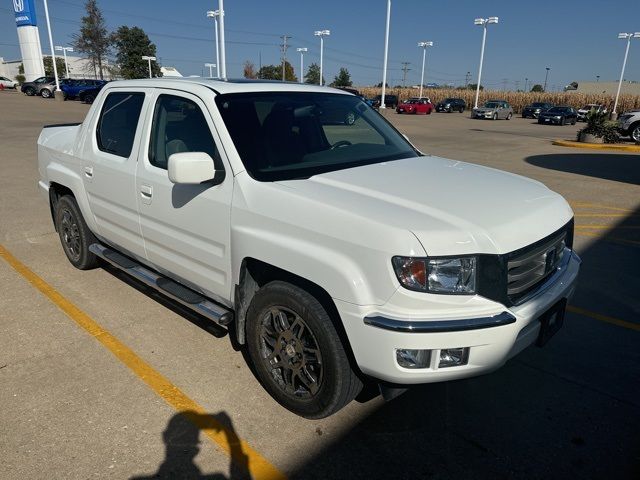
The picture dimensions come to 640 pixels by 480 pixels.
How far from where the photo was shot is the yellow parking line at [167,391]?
265 centimetres

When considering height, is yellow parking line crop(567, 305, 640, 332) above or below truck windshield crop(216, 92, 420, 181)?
below

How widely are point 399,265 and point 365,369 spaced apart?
0.59 m

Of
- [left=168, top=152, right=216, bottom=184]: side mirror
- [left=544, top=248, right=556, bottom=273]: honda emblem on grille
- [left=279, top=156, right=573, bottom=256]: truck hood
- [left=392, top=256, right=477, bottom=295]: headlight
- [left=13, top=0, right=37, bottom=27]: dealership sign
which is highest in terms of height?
[left=13, top=0, right=37, bottom=27]: dealership sign

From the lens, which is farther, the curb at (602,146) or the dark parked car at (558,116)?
the dark parked car at (558,116)

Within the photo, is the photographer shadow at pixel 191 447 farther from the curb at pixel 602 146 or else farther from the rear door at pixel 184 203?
the curb at pixel 602 146

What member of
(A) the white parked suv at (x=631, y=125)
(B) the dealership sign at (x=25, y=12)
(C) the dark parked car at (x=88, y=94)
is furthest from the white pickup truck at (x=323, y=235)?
(B) the dealership sign at (x=25, y=12)

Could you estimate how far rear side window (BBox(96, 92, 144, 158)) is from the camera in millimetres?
4004

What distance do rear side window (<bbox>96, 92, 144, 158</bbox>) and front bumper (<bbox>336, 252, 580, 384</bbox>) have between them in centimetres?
252

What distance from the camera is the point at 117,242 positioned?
14.4ft

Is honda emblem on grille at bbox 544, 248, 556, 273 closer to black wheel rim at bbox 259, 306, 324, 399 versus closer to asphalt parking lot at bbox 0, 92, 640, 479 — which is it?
asphalt parking lot at bbox 0, 92, 640, 479

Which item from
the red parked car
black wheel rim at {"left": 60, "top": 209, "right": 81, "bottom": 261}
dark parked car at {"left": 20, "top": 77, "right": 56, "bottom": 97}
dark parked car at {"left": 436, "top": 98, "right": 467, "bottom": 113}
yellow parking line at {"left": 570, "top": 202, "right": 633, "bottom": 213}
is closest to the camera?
black wheel rim at {"left": 60, "top": 209, "right": 81, "bottom": 261}

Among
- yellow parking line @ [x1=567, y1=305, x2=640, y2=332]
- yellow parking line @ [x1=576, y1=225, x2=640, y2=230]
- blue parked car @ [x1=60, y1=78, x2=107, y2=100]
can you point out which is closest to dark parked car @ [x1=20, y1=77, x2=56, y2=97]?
blue parked car @ [x1=60, y1=78, x2=107, y2=100]

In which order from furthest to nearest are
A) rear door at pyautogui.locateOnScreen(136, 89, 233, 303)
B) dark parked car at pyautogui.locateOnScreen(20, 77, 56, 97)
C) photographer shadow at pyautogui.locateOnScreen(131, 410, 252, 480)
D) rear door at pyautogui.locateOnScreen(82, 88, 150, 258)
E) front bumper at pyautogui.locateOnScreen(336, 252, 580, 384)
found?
dark parked car at pyautogui.locateOnScreen(20, 77, 56, 97) → rear door at pyautogui.locateOnScreen(82, 88, 150, 258) → rear door at pyautogui.locateOnScreen(136, 89, 233, 303) → photographer shadow at pyautogui.locateOnScreen(131, 410, 252, 480) → front bumper at pyautogui.locateOnScreen(336, 252, 580, 384)

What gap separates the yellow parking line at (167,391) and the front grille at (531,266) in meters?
1.57
